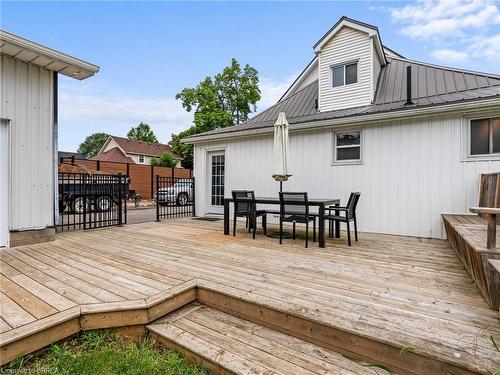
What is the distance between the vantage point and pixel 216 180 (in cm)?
814

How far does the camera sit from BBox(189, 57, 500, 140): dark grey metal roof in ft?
18.7

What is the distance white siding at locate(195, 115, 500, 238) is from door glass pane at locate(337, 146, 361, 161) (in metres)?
0.19

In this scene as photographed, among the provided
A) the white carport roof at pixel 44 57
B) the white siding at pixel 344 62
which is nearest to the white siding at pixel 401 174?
the white siding at pixel 344 62

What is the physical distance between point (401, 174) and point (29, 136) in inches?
267

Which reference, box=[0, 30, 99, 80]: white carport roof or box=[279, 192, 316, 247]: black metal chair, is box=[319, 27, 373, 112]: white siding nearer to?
box=[279, 192, 316, 247]: black metal chair

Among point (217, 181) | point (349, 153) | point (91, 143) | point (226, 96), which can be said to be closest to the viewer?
point (349, 153)

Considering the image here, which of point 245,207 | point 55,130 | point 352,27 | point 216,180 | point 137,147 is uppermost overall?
point 352,27

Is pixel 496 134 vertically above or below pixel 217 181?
above

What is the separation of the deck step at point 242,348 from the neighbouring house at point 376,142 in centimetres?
441

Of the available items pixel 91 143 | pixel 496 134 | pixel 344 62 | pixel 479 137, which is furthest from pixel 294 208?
pixel 91 143

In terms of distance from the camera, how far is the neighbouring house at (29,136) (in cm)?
399

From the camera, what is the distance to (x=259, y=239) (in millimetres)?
4852

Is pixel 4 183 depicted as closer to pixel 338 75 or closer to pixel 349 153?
pixel 349 153

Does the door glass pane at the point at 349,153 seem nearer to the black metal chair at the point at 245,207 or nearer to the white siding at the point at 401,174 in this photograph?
the white siding at the point at 401,174
